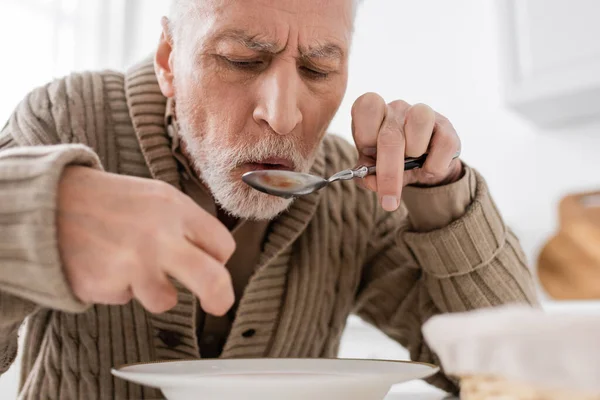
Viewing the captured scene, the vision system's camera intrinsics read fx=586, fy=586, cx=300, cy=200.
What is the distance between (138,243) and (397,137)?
1.51 ft

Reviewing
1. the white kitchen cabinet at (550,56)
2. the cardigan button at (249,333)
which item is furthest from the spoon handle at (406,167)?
the white kitchen cabinet at (550,56)

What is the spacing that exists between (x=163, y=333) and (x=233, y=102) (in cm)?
37

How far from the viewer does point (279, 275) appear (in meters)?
1.00

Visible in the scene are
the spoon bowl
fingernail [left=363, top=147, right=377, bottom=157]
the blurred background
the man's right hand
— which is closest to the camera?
the man's right hand

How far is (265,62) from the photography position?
86cm

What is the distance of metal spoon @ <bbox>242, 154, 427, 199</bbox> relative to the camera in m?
0.76

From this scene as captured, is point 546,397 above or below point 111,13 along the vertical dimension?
below

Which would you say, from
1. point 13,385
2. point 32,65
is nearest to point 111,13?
point 32,65

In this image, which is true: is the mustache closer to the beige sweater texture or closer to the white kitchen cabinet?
the beige sweater texture

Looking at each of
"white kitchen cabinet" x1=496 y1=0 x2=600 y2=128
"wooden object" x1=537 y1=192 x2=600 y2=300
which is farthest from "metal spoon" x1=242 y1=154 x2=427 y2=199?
"wooden object" x1=537 y1=192 x2=600 y2=300

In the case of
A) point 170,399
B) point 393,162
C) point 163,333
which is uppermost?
point 393,162

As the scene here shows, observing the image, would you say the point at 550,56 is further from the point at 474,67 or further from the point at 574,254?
the point at 574,254

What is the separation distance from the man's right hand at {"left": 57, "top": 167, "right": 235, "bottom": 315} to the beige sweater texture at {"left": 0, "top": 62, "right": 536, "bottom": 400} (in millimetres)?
317

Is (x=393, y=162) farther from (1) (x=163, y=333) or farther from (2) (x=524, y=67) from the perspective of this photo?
(2) (x=524, y=67)
